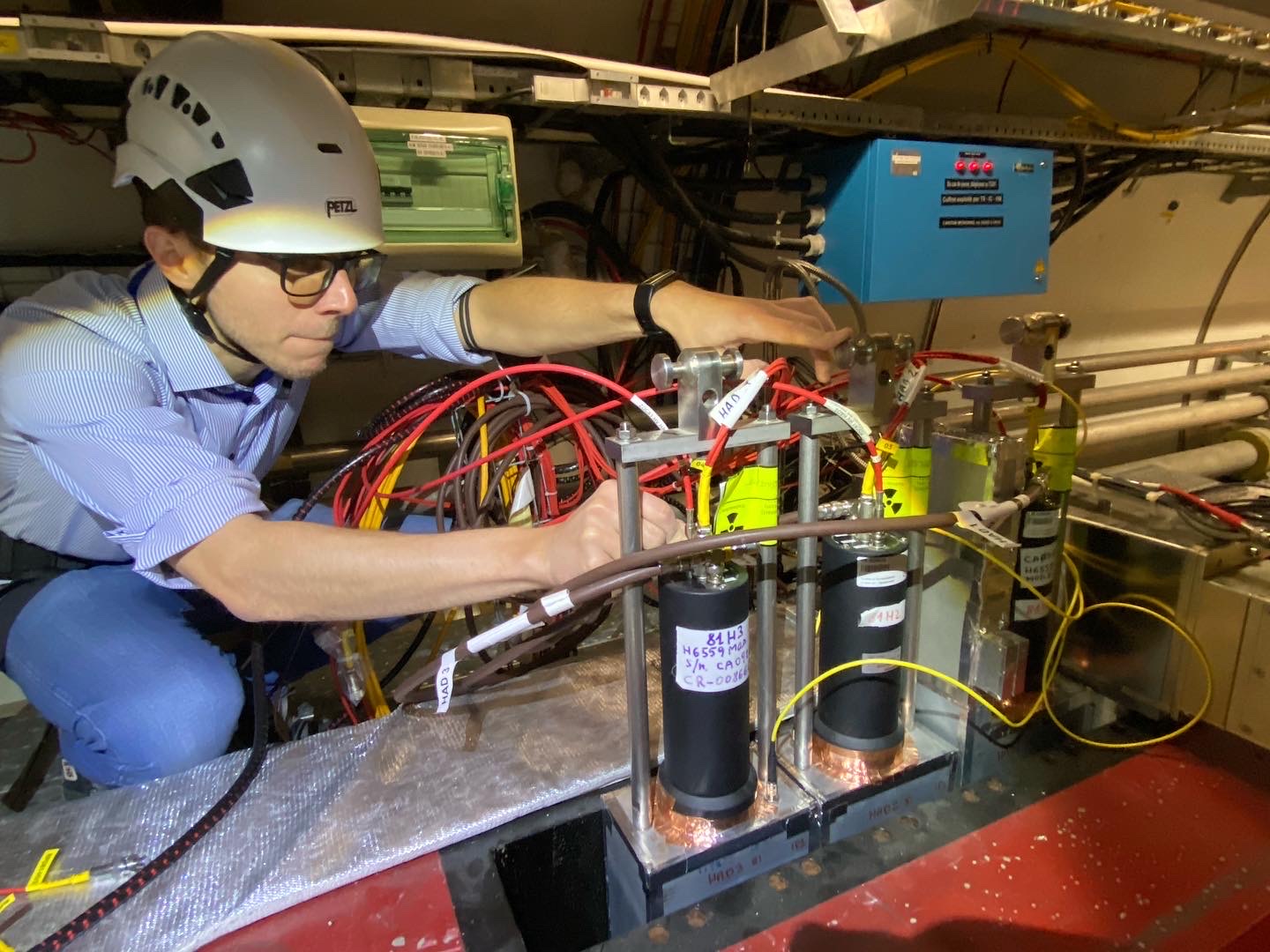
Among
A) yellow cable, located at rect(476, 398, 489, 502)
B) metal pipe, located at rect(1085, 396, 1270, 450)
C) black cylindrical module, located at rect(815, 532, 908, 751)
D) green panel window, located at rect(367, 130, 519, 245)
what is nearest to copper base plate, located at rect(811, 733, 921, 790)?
black cylindrical module, located at rect(815, 532, 908, 751)

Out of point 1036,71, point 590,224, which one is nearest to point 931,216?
point 1036,71

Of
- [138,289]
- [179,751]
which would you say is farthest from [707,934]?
[138,289]

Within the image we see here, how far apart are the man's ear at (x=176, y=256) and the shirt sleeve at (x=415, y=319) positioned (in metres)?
0.31

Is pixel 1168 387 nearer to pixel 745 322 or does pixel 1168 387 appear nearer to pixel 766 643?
pixel 745 322

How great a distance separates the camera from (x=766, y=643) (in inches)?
29.3

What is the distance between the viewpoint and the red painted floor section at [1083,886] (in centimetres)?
63

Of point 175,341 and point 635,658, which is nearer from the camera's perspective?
point 635,658

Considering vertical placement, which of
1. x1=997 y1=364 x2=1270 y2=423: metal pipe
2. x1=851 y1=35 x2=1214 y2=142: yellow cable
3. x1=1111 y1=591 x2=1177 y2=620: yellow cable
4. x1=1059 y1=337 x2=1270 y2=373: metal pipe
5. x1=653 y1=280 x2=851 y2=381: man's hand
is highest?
x1=851 y1=35 x2=1214 y2=142: yellow cable

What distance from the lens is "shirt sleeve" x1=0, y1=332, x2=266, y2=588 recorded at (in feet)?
2.51

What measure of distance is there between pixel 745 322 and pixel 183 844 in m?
0.82

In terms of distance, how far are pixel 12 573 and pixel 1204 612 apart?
1656mm

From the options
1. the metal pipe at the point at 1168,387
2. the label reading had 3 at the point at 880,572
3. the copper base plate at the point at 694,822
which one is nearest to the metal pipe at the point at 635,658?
the copper base plate at the point at 694,822

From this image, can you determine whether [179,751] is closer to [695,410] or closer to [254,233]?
[254,233]

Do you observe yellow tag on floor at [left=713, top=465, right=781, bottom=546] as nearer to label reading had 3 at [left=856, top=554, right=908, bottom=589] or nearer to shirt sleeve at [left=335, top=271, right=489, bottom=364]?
label reading had 3 at [left=856, top=554, right=908, bottom=589]
